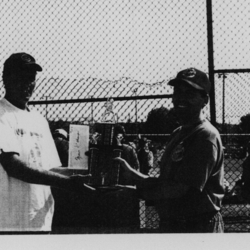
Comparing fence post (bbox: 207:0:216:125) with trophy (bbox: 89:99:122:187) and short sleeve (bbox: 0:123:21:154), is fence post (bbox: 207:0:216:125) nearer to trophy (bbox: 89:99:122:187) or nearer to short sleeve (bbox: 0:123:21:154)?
trophy (bbox: 89:99:122:187)

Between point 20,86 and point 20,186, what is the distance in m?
0.61

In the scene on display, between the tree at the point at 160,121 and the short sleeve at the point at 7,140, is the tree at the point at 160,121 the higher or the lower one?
the higher one

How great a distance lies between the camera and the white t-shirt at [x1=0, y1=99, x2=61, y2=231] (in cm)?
278

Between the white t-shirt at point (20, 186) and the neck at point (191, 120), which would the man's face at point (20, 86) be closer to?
the white t-shirt at point (20, 186)

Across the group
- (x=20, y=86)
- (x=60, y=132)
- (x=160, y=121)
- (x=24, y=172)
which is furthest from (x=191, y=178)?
(x=60, y=132)

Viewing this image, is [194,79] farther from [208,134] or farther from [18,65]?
[18,65]

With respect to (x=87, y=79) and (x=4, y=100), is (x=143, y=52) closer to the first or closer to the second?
(x=87, y=79)

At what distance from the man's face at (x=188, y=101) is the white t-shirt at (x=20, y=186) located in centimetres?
89

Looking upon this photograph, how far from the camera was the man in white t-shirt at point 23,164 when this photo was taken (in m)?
2.77

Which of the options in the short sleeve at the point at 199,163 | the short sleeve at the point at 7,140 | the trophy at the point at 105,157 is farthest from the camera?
the trophy at the point at 105,157

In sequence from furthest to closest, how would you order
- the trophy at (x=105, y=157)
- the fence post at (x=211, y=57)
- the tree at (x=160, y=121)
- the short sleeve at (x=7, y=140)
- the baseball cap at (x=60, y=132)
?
the baseball cap at (x=60, y=132) → the tree at (x=160, y=121) → the fence post at (x=211, y=57) → the trophy at (x=105, y=157) → the short sleeve at (x=7, y=140)

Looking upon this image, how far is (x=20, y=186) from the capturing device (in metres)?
2.84

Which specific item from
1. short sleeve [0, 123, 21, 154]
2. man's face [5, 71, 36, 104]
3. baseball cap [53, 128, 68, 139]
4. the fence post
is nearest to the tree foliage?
the fence post

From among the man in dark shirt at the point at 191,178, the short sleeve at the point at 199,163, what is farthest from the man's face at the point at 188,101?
the short sleeve at the point at 199,163
